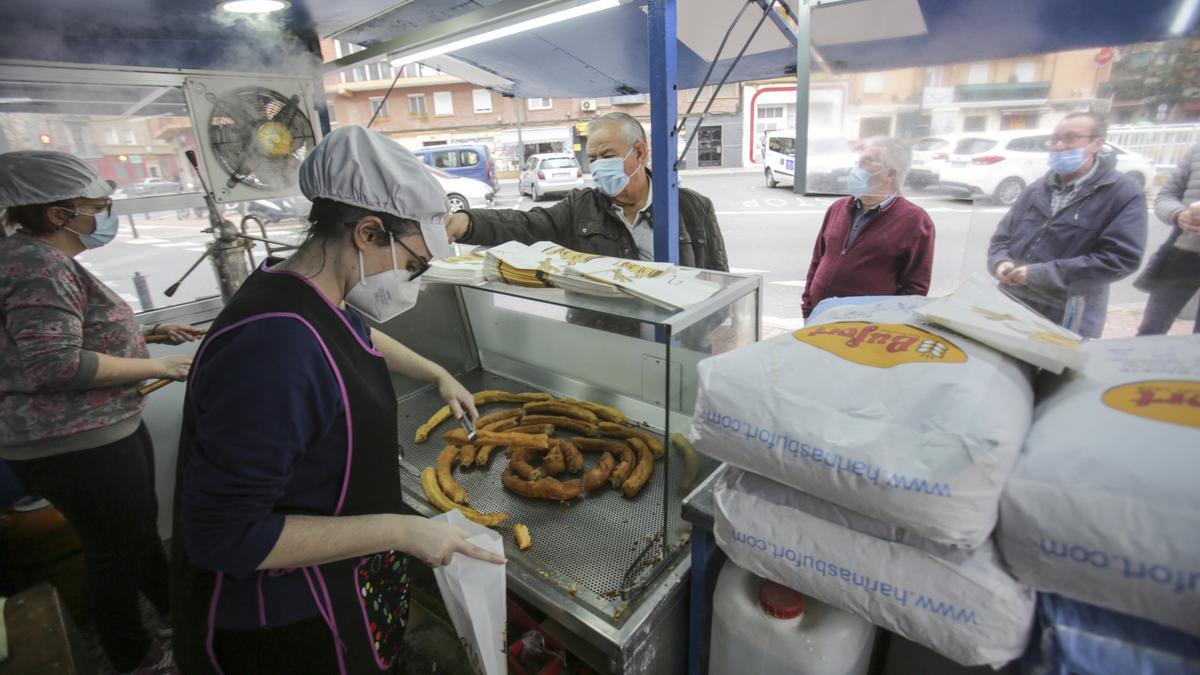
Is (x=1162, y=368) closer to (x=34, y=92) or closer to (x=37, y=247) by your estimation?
(x=37, y=247)

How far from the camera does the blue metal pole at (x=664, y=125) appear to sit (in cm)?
258

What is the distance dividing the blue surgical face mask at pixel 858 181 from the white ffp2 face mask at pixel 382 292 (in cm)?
243

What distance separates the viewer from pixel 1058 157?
8.71 ft

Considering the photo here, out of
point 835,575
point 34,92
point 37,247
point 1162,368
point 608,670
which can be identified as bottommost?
point 608,670

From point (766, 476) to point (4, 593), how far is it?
13.3ft

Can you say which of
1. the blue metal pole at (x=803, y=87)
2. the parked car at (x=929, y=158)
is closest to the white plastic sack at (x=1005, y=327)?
the blue metal pole at (x=803, y=87)

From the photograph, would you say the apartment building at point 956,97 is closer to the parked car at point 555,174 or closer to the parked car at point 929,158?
the parked car at point 929,158

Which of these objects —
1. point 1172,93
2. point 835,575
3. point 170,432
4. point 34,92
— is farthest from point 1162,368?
point 34,92

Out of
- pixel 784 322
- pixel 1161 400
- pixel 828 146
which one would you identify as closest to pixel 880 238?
pixel 828 146

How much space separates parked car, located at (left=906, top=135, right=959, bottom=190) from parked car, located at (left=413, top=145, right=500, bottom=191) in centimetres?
1872

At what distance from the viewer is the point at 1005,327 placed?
44.0 inches

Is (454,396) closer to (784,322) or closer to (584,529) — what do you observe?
(584,529)

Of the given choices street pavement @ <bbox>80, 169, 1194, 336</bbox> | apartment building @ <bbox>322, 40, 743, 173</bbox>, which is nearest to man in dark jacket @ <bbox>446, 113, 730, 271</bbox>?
street pavement @ <bbox>80, 169, 1194, 336</bbox>

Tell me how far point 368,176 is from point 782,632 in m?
1.52
